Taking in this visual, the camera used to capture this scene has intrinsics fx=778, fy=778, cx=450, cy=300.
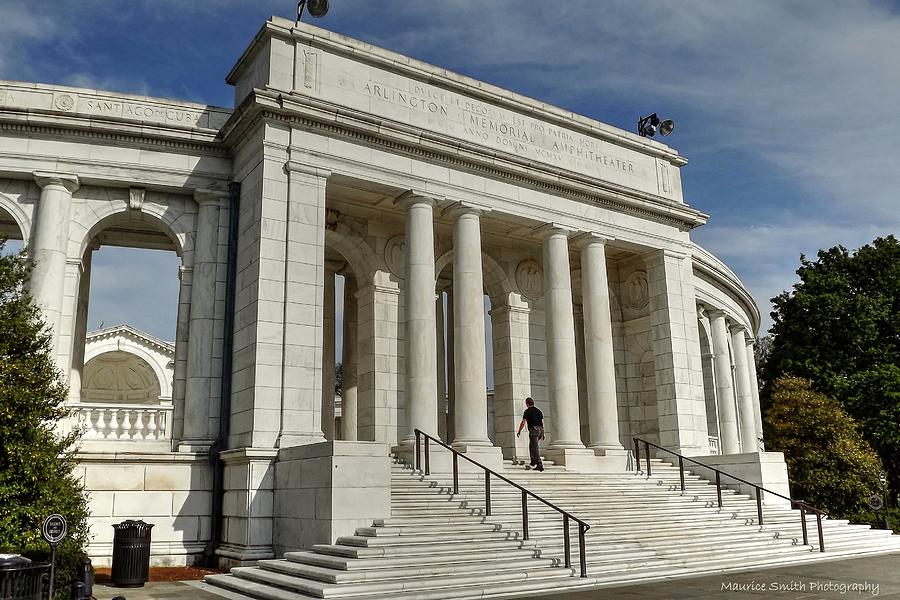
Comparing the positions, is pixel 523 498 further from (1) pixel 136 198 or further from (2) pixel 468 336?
(1) pixel 136 198

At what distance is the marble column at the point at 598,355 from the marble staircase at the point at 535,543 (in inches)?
92.3

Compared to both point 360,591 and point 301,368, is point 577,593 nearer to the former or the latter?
point 360,591

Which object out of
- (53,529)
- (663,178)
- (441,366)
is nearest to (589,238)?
(663,178)

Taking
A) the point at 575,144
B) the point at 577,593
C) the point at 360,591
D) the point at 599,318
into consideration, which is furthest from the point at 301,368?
the point at 575,144

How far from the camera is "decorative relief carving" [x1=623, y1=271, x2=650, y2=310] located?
3146 cm

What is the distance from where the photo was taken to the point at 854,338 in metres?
39.3

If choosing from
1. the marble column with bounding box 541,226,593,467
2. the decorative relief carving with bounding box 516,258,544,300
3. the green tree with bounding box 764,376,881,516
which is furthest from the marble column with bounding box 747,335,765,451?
the marble column with bounding box 541,226,593,467

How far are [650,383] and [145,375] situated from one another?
27480 millimetres

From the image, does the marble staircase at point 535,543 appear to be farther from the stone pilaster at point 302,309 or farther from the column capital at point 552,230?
the column capital at point 552,230

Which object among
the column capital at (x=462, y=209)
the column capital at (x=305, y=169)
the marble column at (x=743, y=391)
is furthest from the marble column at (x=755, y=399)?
the column capital at (x=305, y=169)

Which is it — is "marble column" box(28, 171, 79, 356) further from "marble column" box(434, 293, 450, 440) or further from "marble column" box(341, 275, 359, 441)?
"marble column" box(434, 293, 450, 440)

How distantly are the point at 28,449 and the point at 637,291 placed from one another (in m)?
23.5

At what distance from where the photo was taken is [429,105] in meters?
24.8

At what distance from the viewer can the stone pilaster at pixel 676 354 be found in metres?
27.5
